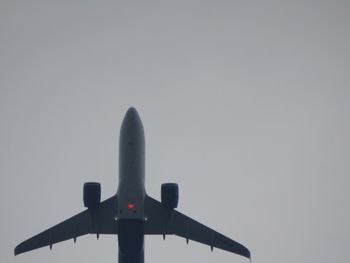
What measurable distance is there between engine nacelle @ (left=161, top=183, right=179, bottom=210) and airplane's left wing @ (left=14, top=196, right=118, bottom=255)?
14.0 feet

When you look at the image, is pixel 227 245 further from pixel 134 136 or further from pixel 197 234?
pixel 134 136

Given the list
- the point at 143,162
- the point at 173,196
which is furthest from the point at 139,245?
the point at 143,162

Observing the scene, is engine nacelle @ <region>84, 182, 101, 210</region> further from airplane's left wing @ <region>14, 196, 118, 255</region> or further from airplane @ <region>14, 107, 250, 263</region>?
airplane's left wing @ <region>14, 196, 118, 255</region>

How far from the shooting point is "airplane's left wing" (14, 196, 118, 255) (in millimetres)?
32906

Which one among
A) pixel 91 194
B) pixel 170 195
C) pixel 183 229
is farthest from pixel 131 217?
pixel 183 229

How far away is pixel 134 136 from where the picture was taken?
103ft

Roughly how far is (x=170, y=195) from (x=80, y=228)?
854 cm

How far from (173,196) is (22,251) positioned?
13088 millimetres

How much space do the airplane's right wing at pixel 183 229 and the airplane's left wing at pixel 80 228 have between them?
9.20 ft

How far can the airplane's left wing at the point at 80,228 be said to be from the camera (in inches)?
1296

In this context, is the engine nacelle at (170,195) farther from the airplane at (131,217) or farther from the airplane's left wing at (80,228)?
the airplane's left wing at (80,228)

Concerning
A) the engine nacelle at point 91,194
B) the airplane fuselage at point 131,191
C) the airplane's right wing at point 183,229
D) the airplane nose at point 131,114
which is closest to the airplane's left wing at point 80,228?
the engine nacelle at point 91,194

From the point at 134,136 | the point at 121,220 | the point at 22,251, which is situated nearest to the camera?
the point at 121,220

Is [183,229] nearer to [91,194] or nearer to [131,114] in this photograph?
[91,194]
